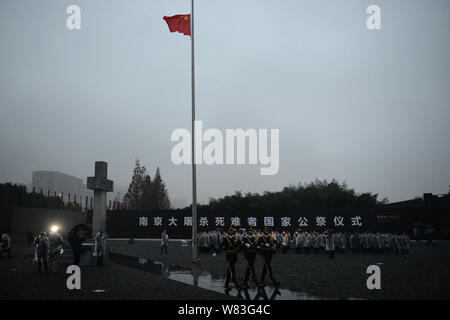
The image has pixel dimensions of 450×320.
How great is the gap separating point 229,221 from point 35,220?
2288 centimetres

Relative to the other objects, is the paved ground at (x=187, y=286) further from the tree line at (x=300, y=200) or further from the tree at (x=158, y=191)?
the tree at (x=158, y=191)

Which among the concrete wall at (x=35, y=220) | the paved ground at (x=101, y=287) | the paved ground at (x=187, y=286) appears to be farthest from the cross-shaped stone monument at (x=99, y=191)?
the paved ground at (x=101, y=287)

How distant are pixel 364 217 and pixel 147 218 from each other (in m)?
24.6

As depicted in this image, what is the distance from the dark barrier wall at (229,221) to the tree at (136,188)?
1684 inches

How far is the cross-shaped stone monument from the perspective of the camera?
40.3m

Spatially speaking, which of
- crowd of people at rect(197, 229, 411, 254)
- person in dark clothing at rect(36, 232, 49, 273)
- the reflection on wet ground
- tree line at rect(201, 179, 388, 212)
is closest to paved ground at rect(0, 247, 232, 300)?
the reflection on wet ground

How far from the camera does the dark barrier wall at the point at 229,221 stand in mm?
35688

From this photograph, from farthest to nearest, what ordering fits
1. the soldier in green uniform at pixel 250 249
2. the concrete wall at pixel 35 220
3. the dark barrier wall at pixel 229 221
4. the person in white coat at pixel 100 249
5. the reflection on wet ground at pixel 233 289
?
1. the concrete wall at pixel 35 220
2. the dark barrier wall at pixel 229 221
3. the person in white coat at pixel 100 249
4. the soldier in green uniform at pixel 250 249
5. the reflection on wet ground at pixel 233 289

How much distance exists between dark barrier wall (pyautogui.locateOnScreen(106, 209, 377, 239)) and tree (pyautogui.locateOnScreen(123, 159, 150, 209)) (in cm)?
4277

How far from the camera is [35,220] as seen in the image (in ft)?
129

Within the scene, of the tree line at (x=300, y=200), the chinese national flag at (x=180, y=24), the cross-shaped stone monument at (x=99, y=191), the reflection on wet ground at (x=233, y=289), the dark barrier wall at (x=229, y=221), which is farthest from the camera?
the tree line at (x=300, y=200)
